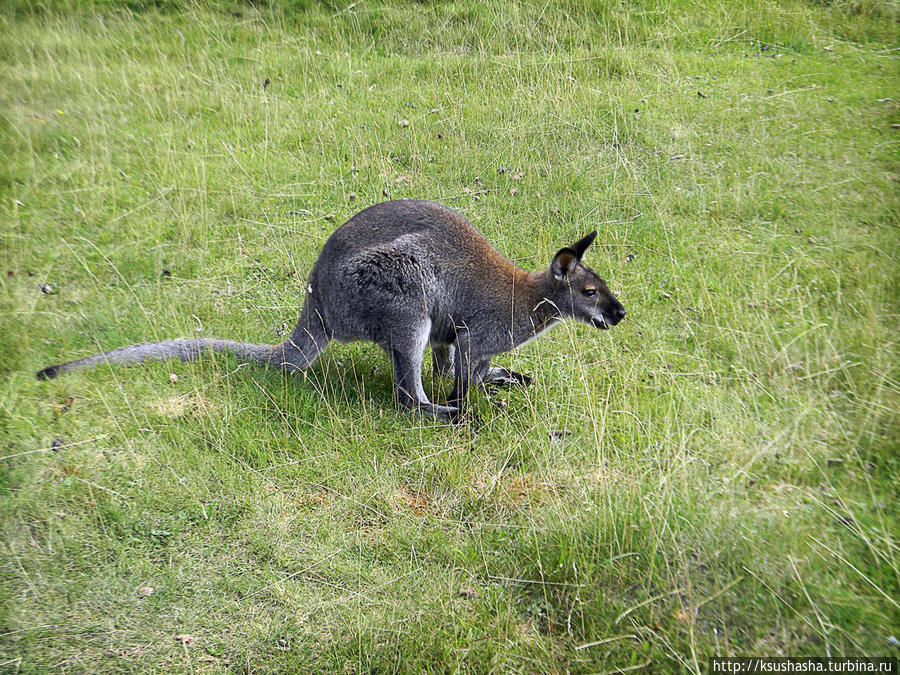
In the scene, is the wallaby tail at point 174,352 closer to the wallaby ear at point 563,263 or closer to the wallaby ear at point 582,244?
the wallaby ear at point 563,263

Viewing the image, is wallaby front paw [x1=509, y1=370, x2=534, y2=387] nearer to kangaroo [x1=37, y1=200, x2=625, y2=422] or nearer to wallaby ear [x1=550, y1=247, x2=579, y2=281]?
kangaroo [x1=37, y1=200, x2=625, y2=422]

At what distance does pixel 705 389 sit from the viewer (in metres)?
4.08

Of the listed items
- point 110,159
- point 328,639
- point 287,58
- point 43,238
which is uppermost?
point 287,58

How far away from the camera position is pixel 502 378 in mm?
4676

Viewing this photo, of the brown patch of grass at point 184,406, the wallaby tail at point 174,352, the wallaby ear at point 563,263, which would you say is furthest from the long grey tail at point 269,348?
the wallaby ear at point 563,263

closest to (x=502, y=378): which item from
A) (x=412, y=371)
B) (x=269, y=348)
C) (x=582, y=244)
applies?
(x=412, y=371)

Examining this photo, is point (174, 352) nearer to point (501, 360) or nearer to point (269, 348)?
point (269, 348)

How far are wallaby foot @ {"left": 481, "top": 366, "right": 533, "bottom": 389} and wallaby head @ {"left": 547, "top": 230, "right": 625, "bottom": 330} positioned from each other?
0.55m

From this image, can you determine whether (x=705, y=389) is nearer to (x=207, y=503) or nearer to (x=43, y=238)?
(x=207, y=503)

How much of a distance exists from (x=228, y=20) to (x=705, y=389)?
9063 mm

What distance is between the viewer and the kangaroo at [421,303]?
421 centimetres

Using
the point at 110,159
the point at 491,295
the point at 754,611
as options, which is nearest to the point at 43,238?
the point at 110,159

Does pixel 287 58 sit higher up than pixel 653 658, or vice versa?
pixel 287 58

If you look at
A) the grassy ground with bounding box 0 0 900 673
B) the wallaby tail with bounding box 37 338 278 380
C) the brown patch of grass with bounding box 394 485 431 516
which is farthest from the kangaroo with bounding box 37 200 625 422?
the brown patch of grass with bounding box 394 485 431 516
